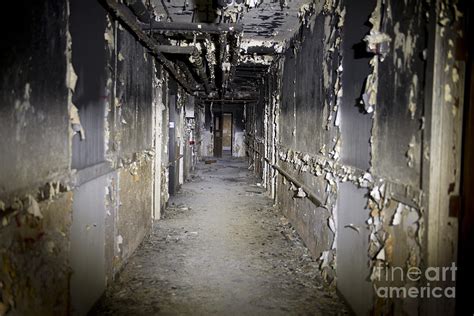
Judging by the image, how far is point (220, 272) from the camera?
3789 millimetres

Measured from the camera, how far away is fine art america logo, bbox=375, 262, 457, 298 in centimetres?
175

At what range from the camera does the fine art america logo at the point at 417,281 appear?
1747 millimetres

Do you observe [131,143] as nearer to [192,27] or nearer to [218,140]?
[192,27]

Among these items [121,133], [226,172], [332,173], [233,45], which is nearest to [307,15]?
[233,45]

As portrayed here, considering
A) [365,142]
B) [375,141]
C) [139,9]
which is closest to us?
[375,141]

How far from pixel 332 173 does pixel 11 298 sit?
267 centimetres

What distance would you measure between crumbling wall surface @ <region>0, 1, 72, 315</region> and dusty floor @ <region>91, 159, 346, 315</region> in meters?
1.07

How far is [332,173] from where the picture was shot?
3424 mm

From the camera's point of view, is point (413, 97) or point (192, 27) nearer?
point (413, 97)

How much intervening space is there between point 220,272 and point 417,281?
2240mm

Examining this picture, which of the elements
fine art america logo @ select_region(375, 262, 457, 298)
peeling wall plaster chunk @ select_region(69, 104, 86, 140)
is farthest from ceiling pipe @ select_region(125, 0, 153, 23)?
fine art america logo @ select_region(375, 262, 457, 298)

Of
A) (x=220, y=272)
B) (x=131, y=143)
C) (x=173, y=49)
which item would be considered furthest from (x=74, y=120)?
(x=173, y=49)

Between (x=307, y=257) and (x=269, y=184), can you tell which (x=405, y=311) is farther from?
(x=269, y=184)

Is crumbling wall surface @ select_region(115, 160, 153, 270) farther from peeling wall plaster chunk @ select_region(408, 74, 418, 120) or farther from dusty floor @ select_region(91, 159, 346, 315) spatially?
peeling wall plaster chunk @ select_region(408, 74, 418, 120)
